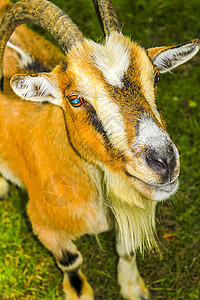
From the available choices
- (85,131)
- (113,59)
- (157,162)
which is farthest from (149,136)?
(113,59)

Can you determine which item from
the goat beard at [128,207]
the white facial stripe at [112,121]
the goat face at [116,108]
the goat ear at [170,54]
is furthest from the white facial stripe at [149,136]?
the goat ear at [170,54]

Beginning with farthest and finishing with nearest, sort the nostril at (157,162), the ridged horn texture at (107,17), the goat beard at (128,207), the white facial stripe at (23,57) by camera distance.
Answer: the white facial stripe at (23,57)
the ridged horn texture at (107,17)
the goat beard at (128,207)
the nostril at (157,162)

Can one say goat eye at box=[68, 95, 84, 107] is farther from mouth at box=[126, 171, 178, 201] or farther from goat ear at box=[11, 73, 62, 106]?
mouth at box=[126, 171, 178, 201]

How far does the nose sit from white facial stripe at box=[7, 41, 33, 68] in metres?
2.22

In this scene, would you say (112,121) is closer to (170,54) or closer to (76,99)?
(76,99)

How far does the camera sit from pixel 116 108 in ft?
9.55

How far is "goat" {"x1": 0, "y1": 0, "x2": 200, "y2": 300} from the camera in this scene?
2898 mm

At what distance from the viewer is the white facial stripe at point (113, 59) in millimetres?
2953

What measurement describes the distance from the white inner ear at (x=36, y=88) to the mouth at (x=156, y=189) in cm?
90

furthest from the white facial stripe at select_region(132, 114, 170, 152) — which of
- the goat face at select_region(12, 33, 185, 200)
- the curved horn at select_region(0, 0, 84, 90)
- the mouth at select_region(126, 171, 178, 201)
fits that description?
the curved horn at select_region(0, 0, 84, 90)

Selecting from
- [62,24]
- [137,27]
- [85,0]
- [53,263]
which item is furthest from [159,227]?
[85,0]

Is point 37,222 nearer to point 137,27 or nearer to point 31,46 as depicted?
point 31,46

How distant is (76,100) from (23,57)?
5.52ft

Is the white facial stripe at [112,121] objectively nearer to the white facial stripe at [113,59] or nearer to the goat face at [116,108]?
the goat face at [116,108]
